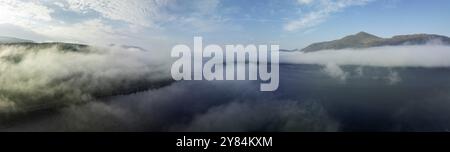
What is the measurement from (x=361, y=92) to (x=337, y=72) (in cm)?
28

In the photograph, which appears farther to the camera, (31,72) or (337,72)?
(337,72)

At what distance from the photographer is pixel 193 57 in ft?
9.39

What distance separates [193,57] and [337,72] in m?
1.16
